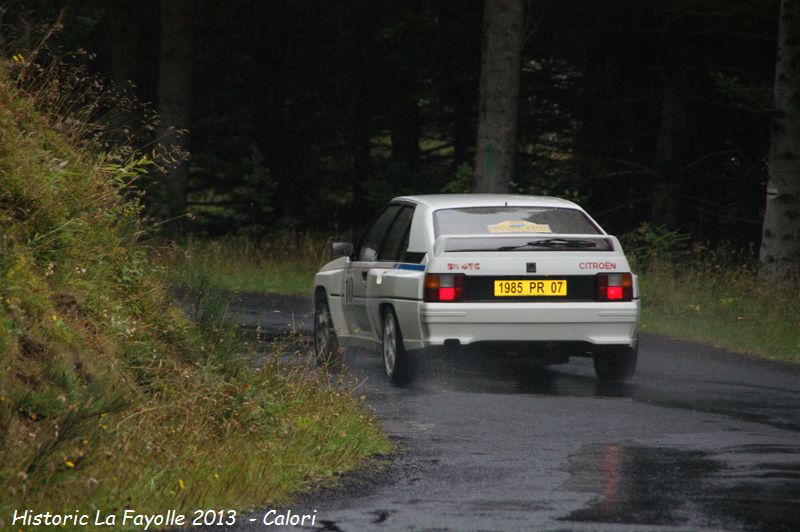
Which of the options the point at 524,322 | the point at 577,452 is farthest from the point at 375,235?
the point at 577,452

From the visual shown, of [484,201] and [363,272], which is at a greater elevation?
[484,201]

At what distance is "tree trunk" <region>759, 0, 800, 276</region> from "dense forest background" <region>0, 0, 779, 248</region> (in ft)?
5.78

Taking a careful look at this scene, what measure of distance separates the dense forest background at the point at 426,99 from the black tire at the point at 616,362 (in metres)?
10.2

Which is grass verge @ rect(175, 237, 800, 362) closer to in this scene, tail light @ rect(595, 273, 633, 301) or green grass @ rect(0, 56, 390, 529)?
green grass @ rect(0, 56, 390, 529)

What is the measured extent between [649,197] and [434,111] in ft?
28.3

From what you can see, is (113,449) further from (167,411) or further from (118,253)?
(118,253)

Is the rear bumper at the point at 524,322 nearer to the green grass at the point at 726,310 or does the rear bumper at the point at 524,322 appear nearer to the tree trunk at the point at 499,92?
the green grass at the point at 726,310

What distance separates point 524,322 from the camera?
11.4m

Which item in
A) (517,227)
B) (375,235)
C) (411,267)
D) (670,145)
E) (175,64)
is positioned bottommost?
(411,267)

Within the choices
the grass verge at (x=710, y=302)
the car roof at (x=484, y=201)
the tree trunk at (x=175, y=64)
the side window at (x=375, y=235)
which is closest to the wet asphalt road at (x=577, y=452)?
the side window at (x=375, y=235)

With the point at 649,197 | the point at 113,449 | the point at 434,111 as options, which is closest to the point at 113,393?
the point at 113,449

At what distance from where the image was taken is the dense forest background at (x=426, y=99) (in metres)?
26.3

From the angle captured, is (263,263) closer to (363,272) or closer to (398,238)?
(363,272)

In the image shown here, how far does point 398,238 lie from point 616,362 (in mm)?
2233
